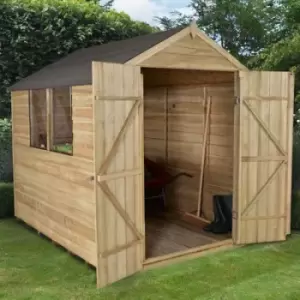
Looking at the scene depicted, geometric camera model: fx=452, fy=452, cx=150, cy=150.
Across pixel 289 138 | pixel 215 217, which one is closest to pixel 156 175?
pixel 215 217

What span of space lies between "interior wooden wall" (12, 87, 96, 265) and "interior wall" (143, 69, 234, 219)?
7.05ft

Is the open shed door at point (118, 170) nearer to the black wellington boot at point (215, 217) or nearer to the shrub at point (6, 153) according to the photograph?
the black wellington boot at point (215, 217)

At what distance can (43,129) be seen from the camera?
6094 millimetres

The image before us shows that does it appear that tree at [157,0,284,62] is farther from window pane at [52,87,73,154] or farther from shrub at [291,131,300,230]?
window pane at [52,87,73,154]

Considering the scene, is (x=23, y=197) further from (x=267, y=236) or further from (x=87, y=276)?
(x=267, y=236)

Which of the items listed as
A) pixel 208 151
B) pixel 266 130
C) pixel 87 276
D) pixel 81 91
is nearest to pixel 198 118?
pixel 208 151

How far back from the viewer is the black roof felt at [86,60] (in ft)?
16.8

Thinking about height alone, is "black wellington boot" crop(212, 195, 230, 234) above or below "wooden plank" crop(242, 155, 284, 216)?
below

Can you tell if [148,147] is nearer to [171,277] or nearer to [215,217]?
[215,217]

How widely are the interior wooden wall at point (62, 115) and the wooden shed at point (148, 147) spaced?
0.01 meters

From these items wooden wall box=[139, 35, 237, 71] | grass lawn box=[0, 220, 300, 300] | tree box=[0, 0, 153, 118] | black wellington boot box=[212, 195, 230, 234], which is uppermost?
tree box=[0, 0, 153, 118]

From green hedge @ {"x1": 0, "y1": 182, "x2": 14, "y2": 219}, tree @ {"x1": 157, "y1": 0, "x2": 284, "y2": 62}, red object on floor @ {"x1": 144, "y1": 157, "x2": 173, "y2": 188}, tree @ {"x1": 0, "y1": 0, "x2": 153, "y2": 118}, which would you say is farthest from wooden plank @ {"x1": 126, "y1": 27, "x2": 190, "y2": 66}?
tree @ {"x1": 157, "y1": 0, "x2": 284, "y2": 62}

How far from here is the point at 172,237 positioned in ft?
20.4

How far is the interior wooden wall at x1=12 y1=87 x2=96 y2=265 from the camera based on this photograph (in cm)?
500
